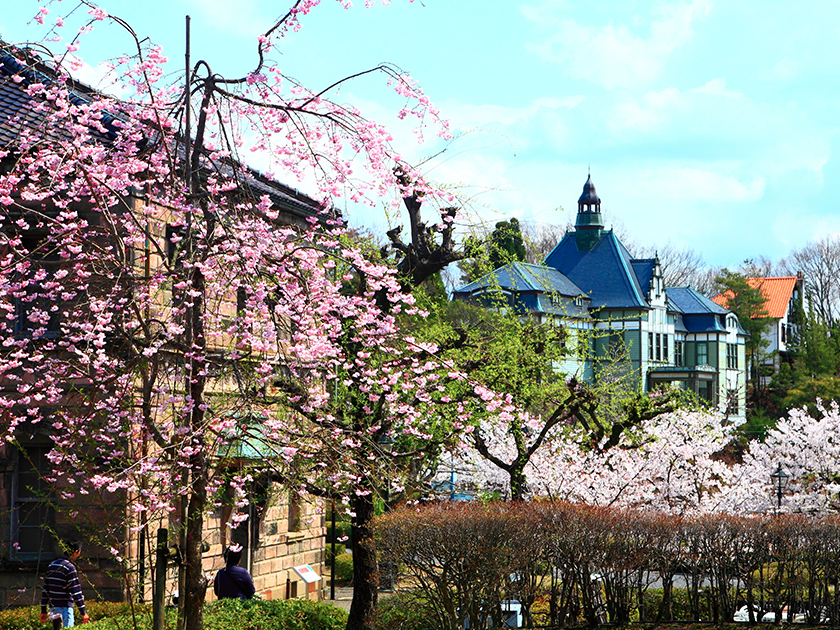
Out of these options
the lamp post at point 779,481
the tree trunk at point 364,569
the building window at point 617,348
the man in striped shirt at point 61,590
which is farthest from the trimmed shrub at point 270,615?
the lamp post at point 779,481

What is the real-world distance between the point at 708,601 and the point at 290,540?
328 inches

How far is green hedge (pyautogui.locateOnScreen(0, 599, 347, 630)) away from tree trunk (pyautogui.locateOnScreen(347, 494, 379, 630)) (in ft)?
1.54

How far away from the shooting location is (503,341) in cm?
1816

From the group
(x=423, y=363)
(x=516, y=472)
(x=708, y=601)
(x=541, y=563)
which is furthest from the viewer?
(x=516, y=472)

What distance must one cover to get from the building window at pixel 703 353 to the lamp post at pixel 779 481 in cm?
3067

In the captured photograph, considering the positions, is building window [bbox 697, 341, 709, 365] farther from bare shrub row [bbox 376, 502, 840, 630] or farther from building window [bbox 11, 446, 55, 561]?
building window [bbox 11, 446, 55, 561]

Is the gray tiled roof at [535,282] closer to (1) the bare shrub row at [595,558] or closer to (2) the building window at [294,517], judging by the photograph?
(2) the building window at [294,517]

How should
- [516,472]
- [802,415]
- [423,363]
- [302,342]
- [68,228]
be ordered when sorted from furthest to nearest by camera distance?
1. [802,415]
2. [516,472]
3. [423,363]
4. [302,342]
5. [68,228]

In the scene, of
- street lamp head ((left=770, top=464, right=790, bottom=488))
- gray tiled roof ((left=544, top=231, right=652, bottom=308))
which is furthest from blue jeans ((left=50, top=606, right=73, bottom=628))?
gray tiled roof ((left=544, top=231, right=652, bottom=308))

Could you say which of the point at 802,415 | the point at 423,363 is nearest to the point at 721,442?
the point at 802,415

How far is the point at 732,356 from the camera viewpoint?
57.7 meters

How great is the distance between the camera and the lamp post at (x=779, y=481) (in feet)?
78.5

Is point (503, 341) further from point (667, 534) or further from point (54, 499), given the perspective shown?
point (54, 499)

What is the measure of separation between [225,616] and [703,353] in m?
48.5
